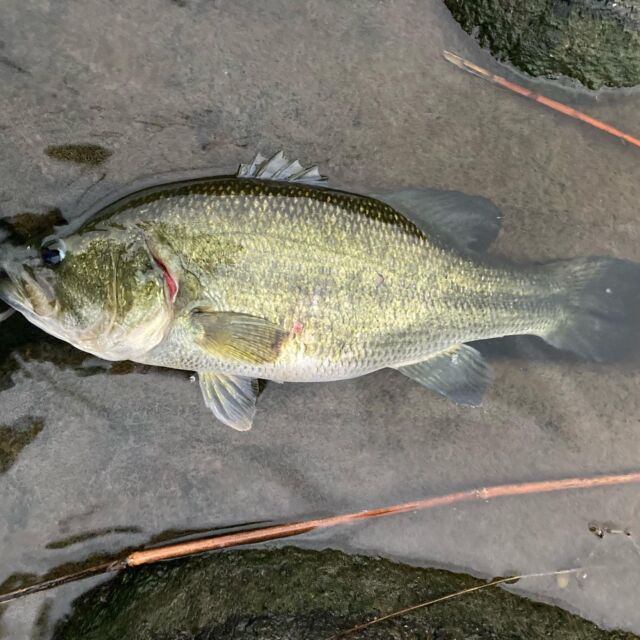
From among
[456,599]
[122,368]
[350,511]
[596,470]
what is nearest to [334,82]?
[122,368]

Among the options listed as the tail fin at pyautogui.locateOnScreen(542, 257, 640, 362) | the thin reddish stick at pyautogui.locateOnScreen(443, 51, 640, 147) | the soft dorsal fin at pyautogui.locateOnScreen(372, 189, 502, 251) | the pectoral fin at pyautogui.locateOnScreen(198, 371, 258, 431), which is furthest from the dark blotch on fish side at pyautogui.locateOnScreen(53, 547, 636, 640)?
the thin reddish stick at pyautogui.locateOnScreen(443, 51, 640, 147)

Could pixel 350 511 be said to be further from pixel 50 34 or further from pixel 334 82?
pixel 50 34

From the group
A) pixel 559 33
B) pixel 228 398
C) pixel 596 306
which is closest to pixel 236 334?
pixel 228 398

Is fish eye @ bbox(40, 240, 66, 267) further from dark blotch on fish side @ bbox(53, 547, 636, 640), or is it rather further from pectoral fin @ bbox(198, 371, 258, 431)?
dark blotch on fish side @ bbox(53, 547, 636, 640)

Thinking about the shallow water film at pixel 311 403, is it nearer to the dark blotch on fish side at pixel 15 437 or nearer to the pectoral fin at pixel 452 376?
the dark blotch on fish side at pixel 15 437

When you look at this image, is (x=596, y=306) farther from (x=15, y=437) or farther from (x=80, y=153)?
(x=15, y=437)

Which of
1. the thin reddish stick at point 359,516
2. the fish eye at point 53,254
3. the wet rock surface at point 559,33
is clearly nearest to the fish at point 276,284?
the fish eye at point 53,254
